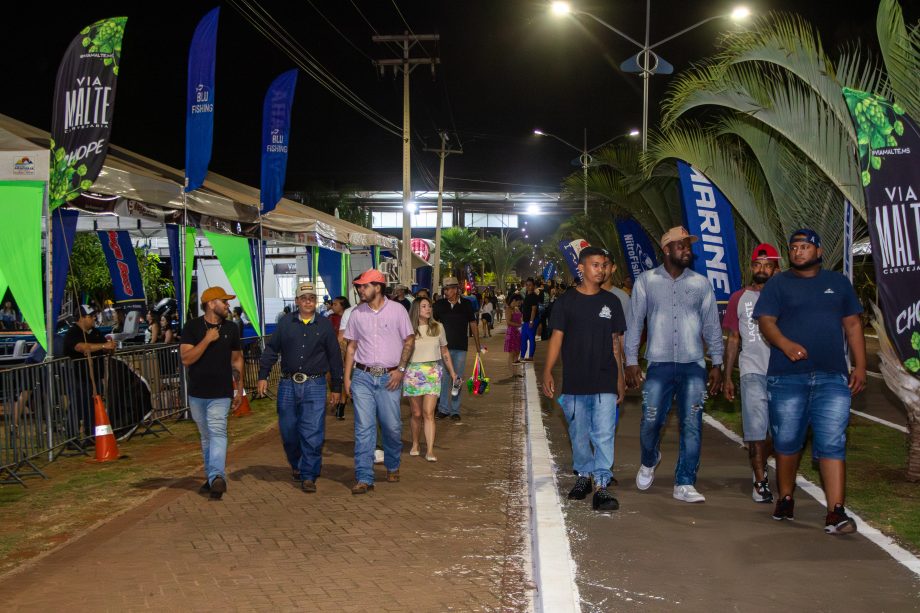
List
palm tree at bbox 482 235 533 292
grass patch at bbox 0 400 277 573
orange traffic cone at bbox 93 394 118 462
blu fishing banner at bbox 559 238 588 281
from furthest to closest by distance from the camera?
palm tree at bbox 482 235 533 292, blu fishing banner at bbox 559 238 588 281, orange traffic cone at bbox 93 394 118 462, grass patch at bbox 0 400 277 573

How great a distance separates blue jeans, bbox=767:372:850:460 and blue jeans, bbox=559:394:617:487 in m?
1.11

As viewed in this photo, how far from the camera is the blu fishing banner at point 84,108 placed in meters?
9.84

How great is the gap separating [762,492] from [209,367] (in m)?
4.43

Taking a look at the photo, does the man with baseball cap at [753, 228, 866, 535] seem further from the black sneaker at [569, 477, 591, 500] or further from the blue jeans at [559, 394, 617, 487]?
the black sneaker at [569, 477, 591, 500]

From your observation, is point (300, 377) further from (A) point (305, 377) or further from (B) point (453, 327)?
(B) point (453, 327)

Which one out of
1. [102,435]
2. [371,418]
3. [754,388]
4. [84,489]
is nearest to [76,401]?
[102,435]

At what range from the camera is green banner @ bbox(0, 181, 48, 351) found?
9523 millimetres

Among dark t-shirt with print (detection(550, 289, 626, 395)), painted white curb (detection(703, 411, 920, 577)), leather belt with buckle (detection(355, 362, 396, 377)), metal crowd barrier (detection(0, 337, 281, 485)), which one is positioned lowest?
painted white curb (detection(703, 411, 920, 577))

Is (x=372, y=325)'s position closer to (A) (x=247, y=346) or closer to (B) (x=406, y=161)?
(A) (x=247, y=346)

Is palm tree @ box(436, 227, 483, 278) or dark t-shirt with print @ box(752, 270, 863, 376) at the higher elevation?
palm tree @ box(436, 227, 483, 278)

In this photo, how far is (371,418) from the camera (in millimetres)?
8133

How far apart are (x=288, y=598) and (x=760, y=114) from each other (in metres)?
6.72

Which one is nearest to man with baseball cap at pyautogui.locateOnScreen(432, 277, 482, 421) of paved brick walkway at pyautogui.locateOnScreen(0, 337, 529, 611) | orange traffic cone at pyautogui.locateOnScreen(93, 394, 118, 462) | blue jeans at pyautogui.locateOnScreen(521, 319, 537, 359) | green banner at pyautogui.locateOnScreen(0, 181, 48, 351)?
paved brick walkway at pyautogui.locateOnScreen(0, 337, 529, 611)

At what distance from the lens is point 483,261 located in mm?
80312
